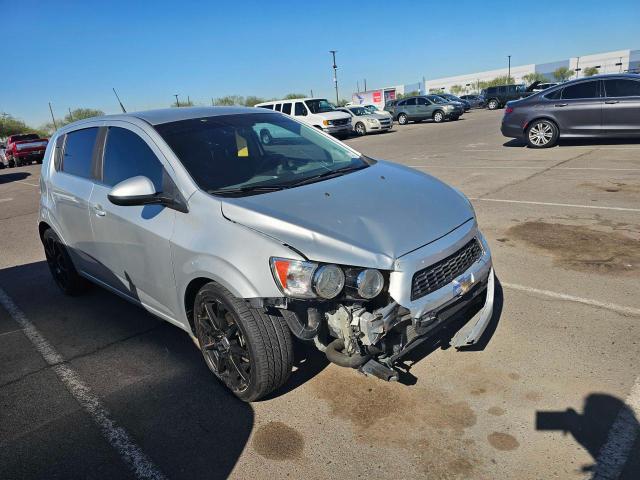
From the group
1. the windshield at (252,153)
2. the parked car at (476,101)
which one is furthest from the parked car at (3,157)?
the parked car at (476,101)

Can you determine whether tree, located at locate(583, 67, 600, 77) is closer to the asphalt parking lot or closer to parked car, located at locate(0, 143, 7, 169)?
parked car, located at locate(0, 143, 7, 169)

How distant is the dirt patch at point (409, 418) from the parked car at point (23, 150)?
27.2 m

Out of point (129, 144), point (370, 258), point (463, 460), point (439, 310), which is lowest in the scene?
point (463, 460)

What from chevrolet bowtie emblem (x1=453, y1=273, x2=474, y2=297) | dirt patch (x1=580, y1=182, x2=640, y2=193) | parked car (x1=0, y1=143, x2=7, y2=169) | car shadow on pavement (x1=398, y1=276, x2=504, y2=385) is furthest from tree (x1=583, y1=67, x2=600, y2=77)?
chevrolet bowtie emblem (x1=453, y1=273, x2=474, y2=297)

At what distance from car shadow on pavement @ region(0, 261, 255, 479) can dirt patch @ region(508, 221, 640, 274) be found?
358cm

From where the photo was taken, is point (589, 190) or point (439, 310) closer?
point (439, 310)

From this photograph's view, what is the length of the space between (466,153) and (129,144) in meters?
11.6

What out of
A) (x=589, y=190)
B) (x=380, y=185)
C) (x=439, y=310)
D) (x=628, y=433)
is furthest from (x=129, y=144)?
(x=589, y=190)

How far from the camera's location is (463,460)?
2.36 m

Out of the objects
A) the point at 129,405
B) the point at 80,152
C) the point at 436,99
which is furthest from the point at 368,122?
the point at 129,405

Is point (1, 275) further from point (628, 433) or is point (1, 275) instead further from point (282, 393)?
point (628, 433)

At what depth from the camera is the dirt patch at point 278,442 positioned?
2531mm

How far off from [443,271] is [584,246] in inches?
125

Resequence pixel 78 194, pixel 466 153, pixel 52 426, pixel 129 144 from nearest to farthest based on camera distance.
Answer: pixel 52 426
pixel 129 144
pixel 78 194
pixel 466 153
